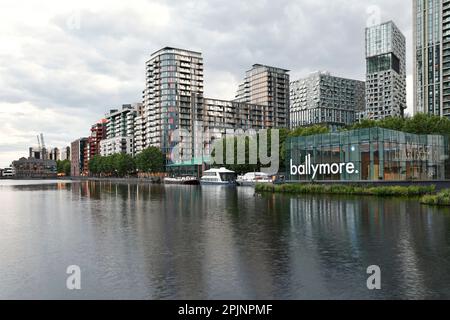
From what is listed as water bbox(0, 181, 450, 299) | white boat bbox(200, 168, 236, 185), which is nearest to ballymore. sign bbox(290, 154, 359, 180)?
water bbox(0, 181, 450, 299)

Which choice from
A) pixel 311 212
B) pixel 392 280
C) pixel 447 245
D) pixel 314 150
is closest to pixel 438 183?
pixel 314 150

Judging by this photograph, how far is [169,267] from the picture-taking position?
20.5m

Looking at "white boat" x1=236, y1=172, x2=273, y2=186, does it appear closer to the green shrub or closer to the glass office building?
the glass office building

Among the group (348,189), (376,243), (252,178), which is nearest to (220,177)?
(252,178)

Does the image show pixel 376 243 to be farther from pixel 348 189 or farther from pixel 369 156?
pixel 369 156

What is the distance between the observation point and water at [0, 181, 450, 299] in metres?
16.7

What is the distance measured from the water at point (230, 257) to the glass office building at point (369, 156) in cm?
3701

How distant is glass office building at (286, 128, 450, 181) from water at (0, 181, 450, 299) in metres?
37.0

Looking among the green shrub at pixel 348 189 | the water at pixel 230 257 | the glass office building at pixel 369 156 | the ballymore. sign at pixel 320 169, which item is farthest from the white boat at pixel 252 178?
the water at pixel 230 257

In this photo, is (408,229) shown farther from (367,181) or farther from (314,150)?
(314,150)

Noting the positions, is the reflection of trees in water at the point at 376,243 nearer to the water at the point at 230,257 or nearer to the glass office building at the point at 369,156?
the water at the point at 230,257

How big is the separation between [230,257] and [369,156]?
192 feet
